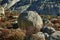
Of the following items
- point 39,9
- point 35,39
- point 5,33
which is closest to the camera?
point 35,39

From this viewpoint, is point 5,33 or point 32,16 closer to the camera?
point 5,33

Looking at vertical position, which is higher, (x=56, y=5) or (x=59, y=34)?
(x=59, y=34)

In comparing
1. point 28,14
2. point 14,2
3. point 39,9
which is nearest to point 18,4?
point 14,2

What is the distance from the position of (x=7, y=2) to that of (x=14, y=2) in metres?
9.88

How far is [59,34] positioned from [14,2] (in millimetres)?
131650

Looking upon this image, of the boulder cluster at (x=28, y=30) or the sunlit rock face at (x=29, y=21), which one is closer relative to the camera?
the boulder cluster at (x=28, y=30)

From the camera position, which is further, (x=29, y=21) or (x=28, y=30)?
(x=29, y=21)

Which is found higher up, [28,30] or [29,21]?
[29,21]

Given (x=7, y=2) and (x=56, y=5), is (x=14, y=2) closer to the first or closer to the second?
(x=7, y=2)

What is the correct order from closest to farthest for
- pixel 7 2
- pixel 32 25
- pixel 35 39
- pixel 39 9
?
pixel 35 39 < pixel 32 25 < pixel 39 9 < pixel 7 2

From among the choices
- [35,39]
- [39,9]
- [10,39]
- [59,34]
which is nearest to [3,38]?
[10,39]

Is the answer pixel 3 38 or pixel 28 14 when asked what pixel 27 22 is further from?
pixel 3 38

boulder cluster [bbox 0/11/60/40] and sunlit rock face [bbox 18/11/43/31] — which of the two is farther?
sunlit rock face [bbox 18/11/43/31]

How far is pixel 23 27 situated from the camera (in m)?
35.0
